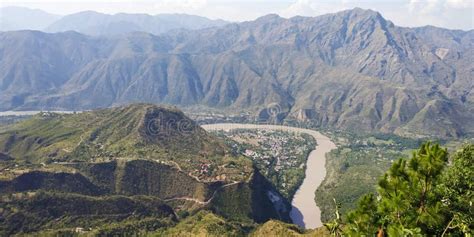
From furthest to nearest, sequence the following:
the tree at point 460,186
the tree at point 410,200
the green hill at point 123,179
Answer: the green hill at point 123,179, the tree at point 460,186, the tree at point 410,200

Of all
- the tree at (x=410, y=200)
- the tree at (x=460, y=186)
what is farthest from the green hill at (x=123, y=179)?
the tree at (x=410, y=200)

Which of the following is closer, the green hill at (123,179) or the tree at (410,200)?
the tree at (410,200)

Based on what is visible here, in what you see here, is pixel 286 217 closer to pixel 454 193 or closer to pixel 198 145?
pixel 198 145

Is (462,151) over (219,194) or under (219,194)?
over

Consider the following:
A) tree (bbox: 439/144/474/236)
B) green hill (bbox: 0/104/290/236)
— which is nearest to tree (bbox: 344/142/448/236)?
tree (bbox: 439/144/474/236)

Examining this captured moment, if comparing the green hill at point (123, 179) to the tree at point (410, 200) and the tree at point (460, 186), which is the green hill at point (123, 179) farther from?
the tree at point (410, 200)

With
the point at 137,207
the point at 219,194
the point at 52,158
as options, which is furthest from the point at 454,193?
the point at 52,158

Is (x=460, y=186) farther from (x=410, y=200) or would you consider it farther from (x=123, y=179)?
(x=123, y=179)

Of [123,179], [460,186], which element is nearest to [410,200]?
[460,186]

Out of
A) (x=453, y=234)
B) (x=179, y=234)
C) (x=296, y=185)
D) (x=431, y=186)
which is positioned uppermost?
(x=431, y=186)

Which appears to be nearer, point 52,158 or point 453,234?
point 453,234

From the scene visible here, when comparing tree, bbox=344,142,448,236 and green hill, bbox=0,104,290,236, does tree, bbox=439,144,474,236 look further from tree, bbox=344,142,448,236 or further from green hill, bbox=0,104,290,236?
green hill, bbox=0,104,290,236
